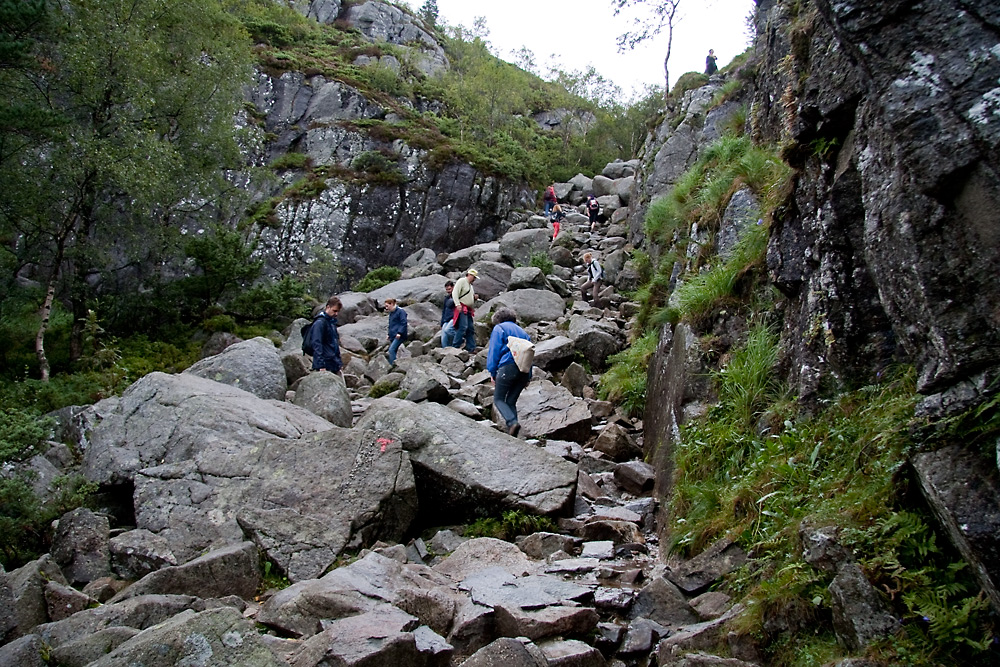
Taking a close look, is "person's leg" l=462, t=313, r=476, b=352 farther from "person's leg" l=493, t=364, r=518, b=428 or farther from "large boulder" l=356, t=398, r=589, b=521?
"large boulder" l=356, t=398, r=589, b=521

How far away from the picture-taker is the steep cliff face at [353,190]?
32.3 meters

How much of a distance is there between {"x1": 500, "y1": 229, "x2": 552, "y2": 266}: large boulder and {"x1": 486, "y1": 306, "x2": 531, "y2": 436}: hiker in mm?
15799

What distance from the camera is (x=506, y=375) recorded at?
33.6 ft

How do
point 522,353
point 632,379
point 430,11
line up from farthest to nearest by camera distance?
point 430,11 → point 632,379 → point 522,353

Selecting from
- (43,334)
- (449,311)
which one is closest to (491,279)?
(449,311)

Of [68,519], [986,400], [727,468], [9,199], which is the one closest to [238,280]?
[9,199]

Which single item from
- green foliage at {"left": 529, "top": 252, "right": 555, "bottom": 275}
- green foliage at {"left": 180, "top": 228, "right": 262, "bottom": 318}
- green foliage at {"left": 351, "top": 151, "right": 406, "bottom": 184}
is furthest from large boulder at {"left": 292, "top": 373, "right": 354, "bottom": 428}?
green foliage at {"left": 351, "top": 151, "right": 406, "bottom": 184}

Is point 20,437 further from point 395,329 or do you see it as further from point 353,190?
point 353,190

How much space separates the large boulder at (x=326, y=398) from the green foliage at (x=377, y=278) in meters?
18.4

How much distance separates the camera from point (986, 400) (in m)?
3.45

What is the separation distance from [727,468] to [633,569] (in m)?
1.44

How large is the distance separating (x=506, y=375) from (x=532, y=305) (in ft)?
32.3

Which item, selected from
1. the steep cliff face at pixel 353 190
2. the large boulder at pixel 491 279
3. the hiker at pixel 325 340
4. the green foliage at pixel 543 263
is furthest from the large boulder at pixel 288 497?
the steep cliff face at pixel 353 190

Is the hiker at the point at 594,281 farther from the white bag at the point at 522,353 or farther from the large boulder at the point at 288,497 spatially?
the large boulder at the point at 288,497
